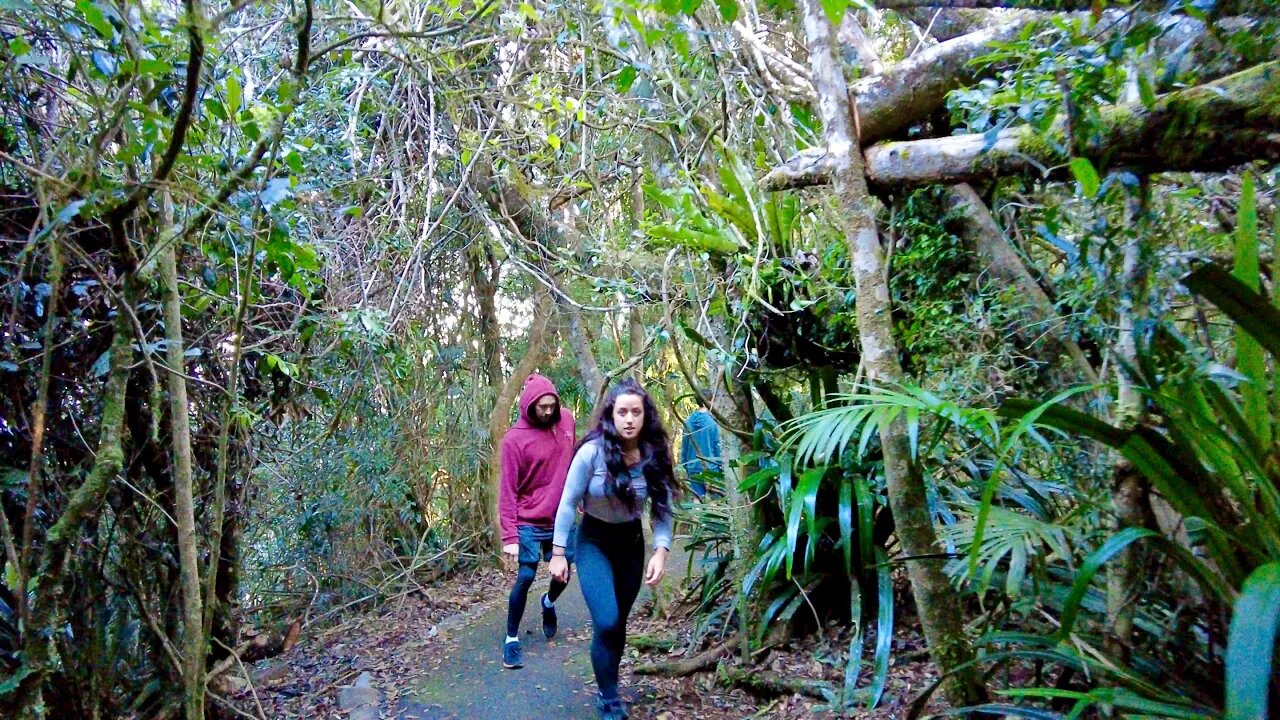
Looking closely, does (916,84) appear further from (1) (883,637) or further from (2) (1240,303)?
(1) (883,637)

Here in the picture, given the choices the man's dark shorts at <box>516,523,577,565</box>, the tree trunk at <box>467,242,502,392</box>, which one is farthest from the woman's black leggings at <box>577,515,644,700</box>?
the tree trunk at <box>467,242,502,392</box>

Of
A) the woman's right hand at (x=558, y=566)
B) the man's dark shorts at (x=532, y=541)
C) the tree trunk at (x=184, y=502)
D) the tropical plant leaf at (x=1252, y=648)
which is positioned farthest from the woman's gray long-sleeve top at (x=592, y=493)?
the tropical plant leaf at (x=1252, y=648)

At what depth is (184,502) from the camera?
9.89ft

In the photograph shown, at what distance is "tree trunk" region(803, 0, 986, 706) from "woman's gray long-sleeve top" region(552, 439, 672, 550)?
1574mm

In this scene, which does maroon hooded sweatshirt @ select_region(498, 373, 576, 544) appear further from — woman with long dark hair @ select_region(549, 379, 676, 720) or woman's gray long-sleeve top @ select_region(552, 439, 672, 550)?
woman's gray long-sleeve top @ select_region(552, 439, 672, 550)

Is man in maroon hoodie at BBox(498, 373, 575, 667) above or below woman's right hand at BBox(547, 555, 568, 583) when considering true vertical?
above

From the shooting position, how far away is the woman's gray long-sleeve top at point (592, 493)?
3914 millimetres

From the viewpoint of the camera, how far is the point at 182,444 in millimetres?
3035

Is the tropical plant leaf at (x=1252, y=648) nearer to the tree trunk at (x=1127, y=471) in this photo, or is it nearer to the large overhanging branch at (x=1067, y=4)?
the tree trunk at (x=1127, y=471)

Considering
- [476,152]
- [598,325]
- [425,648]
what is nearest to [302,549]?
[425,648]

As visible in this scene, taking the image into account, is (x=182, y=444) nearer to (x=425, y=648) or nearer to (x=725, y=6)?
(x=725, y=6)

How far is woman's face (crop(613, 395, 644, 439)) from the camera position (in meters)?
3.99

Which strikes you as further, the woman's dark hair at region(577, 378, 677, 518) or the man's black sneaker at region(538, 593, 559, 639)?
the man's black sneaker at region(538, 593, 559, 639)

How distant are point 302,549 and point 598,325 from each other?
15.7ft
